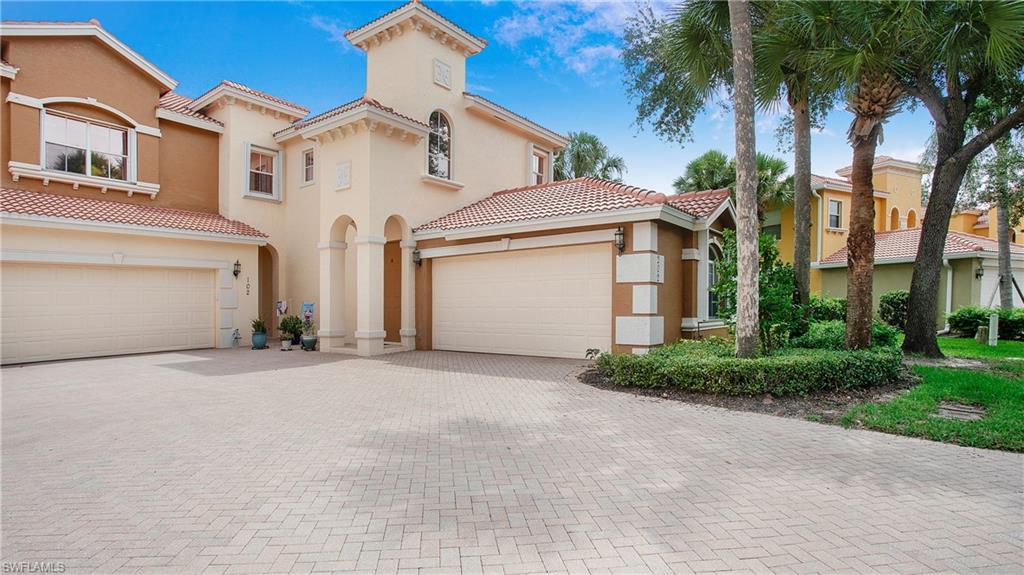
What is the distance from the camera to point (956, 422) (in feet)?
19.1

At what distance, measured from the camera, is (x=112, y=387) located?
8.55 metres

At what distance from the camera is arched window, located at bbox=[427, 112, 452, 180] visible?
15117 millimetres

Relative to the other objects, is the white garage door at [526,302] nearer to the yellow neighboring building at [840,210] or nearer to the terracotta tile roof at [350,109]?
the terracotta tile roof at [350,109]

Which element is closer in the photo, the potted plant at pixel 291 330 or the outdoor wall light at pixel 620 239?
the outdoor wall light at pixel 620 239

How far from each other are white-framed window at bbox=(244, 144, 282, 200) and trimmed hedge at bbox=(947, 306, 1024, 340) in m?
23.9

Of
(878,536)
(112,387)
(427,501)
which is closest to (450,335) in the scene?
(112,387)

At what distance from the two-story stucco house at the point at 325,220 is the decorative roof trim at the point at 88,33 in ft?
0.16

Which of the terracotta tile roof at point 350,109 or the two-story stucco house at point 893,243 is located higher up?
the terracotta tile roof at point 350,109

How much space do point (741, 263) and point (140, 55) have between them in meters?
17.5

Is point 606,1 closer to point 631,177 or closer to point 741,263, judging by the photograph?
point 741,263

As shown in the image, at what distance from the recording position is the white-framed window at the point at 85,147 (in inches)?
515

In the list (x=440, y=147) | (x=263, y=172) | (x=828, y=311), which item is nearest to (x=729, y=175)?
(x=828, y=311)

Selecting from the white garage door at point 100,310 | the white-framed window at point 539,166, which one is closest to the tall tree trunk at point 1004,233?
the white-framed window at point 539,166

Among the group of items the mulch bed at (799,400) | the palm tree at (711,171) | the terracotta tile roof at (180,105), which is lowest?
the mulch bed at (799,400)
